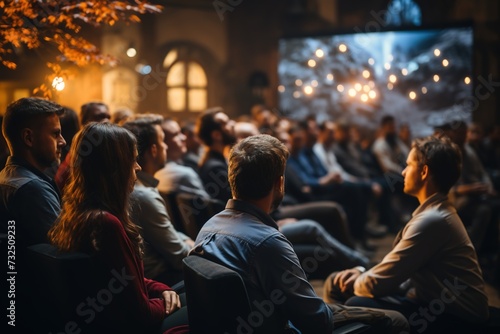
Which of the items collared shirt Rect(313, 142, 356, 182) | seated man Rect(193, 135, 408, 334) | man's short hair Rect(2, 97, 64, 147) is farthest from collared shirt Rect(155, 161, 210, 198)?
collared shirt Rect(313, 142, 356, 182)

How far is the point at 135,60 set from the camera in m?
12.0

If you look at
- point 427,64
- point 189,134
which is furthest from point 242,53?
point 189,134

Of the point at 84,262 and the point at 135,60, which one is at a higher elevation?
the point at 135,60

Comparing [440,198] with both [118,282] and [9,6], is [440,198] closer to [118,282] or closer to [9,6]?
[118,282]

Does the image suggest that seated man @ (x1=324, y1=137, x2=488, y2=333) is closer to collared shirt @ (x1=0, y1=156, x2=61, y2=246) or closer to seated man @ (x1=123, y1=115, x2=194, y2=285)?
seated man @ (x1=123, y1=115, x2=194, y2=285)

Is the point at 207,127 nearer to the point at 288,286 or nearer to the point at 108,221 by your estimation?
the point at 108,221

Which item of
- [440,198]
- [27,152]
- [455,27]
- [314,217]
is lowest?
[314,217]

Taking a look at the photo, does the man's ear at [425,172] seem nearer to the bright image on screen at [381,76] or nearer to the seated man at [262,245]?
the seated man at [262,245]

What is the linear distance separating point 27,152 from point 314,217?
3318 millimetres

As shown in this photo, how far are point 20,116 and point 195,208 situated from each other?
154cm

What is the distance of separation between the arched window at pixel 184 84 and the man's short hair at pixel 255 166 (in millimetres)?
10780

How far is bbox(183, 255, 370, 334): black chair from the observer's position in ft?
6.86

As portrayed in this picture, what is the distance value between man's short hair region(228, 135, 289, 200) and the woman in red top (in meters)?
0.43

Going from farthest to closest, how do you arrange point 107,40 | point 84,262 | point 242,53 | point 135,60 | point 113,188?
1. point 242,53
2. point 135,60
3. point 107,40
4. point 113,188
5. point 84,262
